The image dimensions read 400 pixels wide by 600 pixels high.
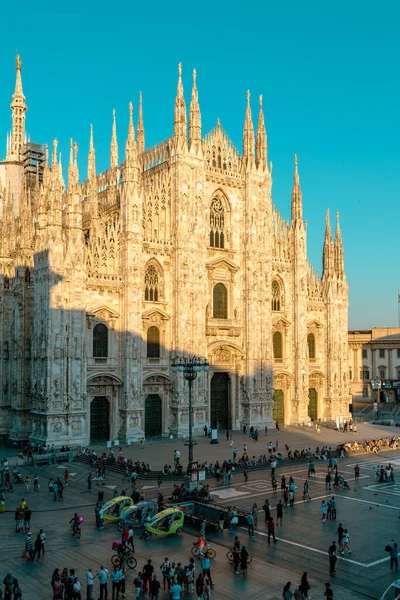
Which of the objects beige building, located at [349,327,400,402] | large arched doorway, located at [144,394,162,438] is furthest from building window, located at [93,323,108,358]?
beige building, located at [349,327,400,402]

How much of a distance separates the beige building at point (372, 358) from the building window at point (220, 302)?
34087 mm

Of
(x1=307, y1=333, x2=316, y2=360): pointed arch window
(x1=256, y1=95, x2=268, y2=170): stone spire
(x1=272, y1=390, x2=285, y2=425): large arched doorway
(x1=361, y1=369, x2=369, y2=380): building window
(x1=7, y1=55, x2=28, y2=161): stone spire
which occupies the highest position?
(x1=7, y1=55, x2=28, y2=161): stone spire

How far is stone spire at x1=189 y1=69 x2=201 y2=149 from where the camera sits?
2248 inches

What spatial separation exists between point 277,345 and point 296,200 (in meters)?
16.1

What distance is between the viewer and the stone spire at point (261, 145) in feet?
206

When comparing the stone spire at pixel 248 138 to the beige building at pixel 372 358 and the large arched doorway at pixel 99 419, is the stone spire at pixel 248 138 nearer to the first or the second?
the large arched doorway at pixel 99 419

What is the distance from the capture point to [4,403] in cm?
5397

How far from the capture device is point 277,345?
64312 millimetres

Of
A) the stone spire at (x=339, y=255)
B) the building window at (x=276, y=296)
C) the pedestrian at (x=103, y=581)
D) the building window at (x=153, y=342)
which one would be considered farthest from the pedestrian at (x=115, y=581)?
the stone spire at (x=339, y=255)

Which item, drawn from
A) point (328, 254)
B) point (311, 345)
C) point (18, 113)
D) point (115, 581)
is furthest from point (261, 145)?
point (115, 581)

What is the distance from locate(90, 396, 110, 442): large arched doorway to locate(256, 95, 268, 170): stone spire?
28853 millimetres

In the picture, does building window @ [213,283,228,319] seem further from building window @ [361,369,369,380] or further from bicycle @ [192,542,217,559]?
building window @ [361,369,369,380]

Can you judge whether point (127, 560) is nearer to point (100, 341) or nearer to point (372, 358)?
point (100, 341)

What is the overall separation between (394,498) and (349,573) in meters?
12.7
